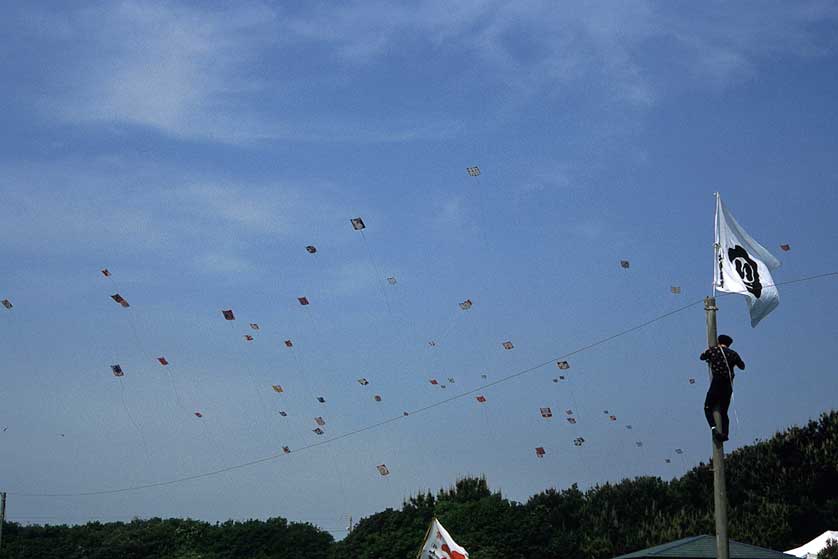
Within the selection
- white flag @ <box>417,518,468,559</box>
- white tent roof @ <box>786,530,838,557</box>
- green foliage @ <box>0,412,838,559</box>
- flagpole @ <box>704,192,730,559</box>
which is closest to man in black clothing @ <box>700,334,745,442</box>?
flagpole @ <box>704,192,730,559</box>

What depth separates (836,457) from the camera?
40344 millimetres

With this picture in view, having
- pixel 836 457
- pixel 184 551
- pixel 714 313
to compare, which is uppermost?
pixel 184 551

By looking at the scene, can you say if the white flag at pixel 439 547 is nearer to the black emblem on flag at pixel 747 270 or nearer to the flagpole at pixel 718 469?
the flagpole at pixel 718 469

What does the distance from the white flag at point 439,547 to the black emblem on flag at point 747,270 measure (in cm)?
997

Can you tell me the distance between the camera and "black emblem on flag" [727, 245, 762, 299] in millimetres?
13898

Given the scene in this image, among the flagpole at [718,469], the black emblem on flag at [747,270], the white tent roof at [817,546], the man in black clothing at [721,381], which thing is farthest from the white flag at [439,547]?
the white tent roof at [817,546]

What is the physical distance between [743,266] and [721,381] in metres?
2.00

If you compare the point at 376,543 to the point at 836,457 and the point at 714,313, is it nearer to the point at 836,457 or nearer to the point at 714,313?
the point at 836,457

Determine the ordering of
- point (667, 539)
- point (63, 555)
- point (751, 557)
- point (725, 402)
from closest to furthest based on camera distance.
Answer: point (725, 402) → point (751, 557) → point (667, 539) → point (63, 555)

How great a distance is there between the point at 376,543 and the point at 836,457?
702 inches

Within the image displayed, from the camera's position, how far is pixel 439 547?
71.9 ft

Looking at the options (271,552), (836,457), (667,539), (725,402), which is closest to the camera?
(725,402)

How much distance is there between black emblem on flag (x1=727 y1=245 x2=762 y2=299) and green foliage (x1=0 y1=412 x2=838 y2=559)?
2357 centimetres

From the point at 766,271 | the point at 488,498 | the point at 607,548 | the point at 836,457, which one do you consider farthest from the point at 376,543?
the point at 766,271
